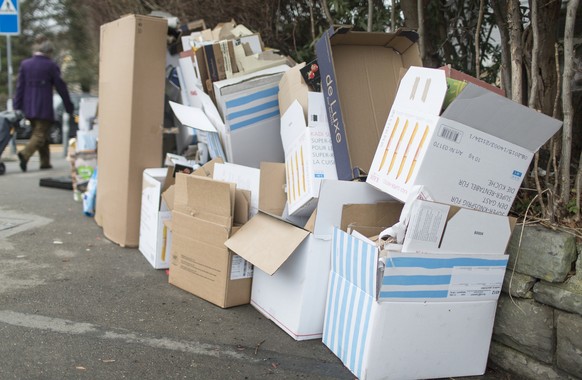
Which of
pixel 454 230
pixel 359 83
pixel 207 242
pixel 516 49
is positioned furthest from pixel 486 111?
pixel 207 242

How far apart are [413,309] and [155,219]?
2069 mm

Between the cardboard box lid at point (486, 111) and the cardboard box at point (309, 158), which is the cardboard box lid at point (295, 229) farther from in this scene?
the cardboard box lid at point (486, 111)

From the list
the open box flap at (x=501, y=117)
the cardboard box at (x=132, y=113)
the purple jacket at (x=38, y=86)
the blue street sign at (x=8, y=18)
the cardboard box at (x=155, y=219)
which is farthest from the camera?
the blue street sign at (x=8, y=18)

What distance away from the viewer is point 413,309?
2420mm

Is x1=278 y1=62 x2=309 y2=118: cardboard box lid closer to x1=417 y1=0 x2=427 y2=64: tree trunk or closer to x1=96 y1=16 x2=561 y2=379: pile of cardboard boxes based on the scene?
x1=96 y1=16 x2=561 y2=379: pile of cardboard boxes

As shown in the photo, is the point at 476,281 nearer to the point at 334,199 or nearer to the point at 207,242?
the point at 334,199

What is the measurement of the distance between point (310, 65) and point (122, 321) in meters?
1.72

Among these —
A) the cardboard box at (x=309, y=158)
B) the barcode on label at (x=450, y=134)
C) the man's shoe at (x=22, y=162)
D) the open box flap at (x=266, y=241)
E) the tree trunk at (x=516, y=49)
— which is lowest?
the man's shoe at (x=22, y=162)

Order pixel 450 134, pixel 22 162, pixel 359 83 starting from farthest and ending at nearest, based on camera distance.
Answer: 1. pixel 22 162
2. pixel 359 83
3. pixel 450 134

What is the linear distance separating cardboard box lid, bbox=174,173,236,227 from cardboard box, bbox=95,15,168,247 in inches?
37.4

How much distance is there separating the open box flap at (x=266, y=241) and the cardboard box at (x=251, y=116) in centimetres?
65

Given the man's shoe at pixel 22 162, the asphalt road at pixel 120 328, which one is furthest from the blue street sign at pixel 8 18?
the asphalt road at pixel 120 328

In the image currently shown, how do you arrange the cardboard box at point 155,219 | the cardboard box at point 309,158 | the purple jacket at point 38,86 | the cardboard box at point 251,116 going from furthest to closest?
the purple jacket at point 38,86
the cardboard box at point 155,219
the cardboard box at point 251,116
the cardboard box at point 309,158

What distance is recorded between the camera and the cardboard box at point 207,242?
10.4ft
